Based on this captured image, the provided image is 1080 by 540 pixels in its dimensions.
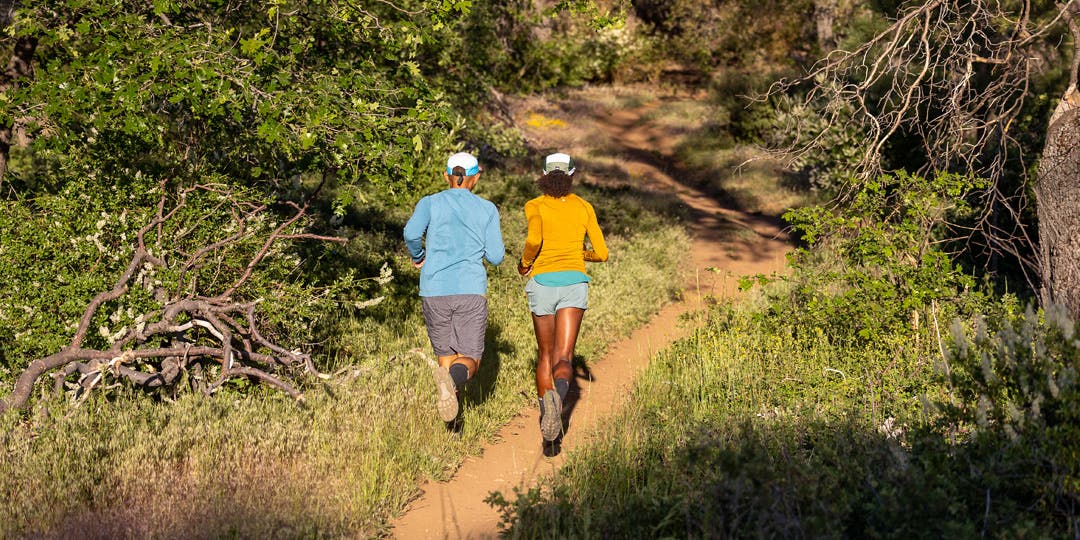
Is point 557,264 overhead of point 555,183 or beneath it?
beneath

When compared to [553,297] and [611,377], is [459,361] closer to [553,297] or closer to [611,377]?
[553,297]

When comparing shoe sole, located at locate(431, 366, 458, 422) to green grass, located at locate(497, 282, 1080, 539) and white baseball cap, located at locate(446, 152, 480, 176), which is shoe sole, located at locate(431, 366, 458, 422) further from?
white baseball cap, located at locate(446, 152, 480, 176)

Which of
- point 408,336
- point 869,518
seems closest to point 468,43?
point 408,336

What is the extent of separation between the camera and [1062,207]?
696cm

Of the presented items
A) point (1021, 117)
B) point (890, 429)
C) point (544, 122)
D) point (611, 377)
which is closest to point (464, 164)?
point (611, 377)

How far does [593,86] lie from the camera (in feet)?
105

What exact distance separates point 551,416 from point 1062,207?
14.5ft

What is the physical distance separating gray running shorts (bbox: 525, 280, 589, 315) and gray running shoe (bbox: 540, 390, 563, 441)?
575 mm

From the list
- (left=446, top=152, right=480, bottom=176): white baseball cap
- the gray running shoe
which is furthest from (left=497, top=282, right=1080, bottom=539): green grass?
(left=446, top=152, right=480, bottom=176): white baseball cap

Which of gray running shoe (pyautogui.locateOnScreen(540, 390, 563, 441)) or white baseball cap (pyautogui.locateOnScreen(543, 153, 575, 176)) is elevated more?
white baseball cap (pyautogui.locateOnScreen(543, 153, 575, 176))

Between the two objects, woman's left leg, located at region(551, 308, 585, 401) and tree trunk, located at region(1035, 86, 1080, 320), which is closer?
woman's left leg, located at region(551, 308, 585, 401)

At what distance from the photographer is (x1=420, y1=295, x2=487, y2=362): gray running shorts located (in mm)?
5848

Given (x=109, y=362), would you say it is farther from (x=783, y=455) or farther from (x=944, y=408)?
(x=944, y=408)

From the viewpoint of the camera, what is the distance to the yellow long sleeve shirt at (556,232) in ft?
19.5
